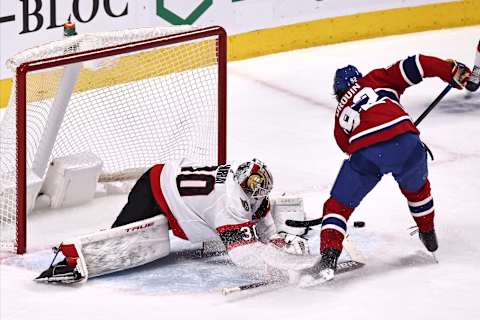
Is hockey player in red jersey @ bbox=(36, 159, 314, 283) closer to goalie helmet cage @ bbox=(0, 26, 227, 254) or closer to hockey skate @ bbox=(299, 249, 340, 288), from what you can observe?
hockey skate @ bbox=(299, 249, 340, 288)

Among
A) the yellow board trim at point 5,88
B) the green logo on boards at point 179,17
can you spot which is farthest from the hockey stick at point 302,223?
the green logo on boards at point 179,17

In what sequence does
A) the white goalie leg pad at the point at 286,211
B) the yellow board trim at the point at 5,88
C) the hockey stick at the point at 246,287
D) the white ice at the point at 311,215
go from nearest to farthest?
1. the white ice at the point at 311,215
2. the hockey stick at the point at 246,287
3. the white goalie leg pad at the point at 286,211
4. the yellow board trim at the point at 5,88

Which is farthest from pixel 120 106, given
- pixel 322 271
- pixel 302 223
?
pixel 322 271

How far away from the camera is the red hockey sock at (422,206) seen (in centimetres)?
566

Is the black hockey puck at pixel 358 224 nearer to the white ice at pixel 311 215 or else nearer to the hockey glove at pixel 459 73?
the white ice at pixel 311 215

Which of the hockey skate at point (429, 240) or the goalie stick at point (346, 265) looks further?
the hockey skate at point (429, 240)

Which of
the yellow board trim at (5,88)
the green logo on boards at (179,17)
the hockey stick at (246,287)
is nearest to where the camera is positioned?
the hockey stick at (246,287)

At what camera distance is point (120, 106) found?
6.73m

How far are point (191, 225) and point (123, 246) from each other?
0.84 ft

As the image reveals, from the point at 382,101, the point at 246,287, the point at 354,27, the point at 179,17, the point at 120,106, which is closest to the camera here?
the point at 246,287

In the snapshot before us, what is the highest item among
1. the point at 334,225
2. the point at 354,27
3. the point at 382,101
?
the point at 354,27

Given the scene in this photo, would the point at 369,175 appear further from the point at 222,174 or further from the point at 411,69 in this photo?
the point at 222,174

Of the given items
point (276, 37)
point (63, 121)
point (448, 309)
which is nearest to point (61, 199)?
point (63, 121)

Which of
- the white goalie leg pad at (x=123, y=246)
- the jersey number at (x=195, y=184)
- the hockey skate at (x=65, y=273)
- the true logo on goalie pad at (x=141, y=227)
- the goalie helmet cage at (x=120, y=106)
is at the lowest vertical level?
the hockey skate at (x=65, y=273)
